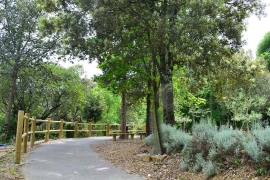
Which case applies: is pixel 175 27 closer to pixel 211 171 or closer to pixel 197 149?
pixel 197 149

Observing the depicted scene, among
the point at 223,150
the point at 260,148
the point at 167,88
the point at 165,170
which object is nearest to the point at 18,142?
the point at 165,170

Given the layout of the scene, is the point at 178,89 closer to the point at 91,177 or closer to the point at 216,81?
the point at 216,81

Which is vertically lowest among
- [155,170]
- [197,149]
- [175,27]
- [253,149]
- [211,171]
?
[155,170]

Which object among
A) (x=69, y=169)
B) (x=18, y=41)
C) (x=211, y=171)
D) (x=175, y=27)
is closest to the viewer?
(x=211, y=171)

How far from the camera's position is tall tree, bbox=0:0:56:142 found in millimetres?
17531

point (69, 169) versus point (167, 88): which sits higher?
point (167, 88)

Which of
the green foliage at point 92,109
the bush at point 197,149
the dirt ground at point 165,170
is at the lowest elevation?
the dirt ground at point 165,170

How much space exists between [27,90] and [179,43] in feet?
47.3

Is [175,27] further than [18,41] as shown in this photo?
No

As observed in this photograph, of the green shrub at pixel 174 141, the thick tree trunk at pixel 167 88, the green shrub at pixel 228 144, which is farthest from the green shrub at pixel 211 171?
the thick tree trunk at pixel 167 88

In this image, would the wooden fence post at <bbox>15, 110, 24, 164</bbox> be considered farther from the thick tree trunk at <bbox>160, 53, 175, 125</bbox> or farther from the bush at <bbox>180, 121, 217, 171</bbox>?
the thick tree trunk at <bbox>160, 53, 175, 125</bbox>

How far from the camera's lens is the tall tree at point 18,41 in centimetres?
1753

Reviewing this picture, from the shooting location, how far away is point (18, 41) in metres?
17.8

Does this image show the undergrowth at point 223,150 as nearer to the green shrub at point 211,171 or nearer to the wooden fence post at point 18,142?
the green shrub at point 211,171
